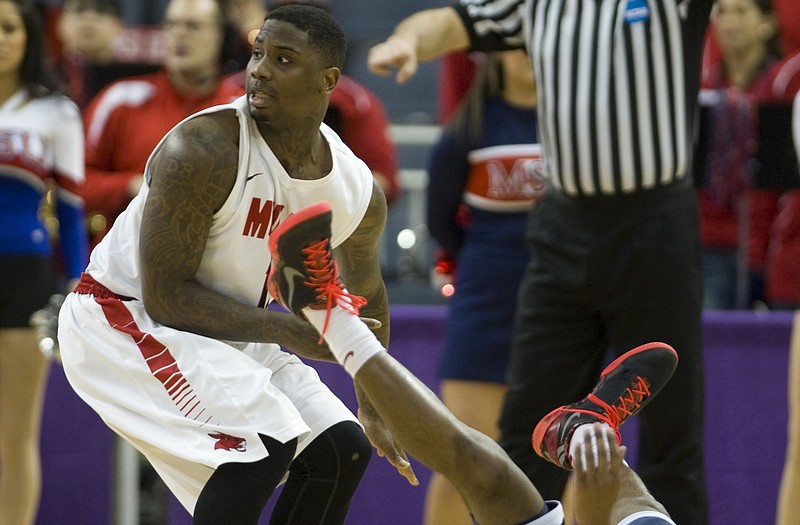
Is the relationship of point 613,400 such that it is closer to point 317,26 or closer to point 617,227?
point 617,227

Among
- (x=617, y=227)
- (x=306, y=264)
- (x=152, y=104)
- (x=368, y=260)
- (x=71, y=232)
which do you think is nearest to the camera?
(x=306, y=264)

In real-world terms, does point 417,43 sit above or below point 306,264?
above

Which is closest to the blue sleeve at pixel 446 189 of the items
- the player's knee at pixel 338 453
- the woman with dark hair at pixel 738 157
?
the woman with dark hair at pixel 738 157

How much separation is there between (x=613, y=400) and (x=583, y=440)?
0.23m

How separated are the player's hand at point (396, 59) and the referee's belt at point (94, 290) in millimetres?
875

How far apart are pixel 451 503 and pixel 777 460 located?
1.37m

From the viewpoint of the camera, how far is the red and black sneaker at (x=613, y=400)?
10.6ft

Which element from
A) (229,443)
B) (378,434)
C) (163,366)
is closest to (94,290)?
(163,366)

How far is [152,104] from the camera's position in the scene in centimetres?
562

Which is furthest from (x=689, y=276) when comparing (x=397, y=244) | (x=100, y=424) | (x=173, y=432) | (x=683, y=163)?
(x=397, y=244)

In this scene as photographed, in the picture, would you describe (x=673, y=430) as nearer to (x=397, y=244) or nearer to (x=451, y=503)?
(x=451, y=503)

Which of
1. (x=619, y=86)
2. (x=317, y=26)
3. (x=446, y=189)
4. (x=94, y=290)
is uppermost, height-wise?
(x=317, y=26)

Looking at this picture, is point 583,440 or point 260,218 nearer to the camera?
point 583,440

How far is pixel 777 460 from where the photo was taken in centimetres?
522
